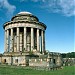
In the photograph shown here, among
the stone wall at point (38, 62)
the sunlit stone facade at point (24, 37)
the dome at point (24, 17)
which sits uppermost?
the dome at point (24, 17)

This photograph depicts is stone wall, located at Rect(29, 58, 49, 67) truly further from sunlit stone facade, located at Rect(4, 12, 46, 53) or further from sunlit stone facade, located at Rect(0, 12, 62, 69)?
sunlit stone facade, located at Rect(4, 12, 46, 53)

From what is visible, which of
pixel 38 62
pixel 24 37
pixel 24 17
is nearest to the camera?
pixel 38 62

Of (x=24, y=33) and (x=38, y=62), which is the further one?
(x=24, y=33)

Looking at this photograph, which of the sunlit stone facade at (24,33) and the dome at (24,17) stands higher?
the dome at (24,17)

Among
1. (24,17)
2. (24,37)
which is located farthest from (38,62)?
(24,17)

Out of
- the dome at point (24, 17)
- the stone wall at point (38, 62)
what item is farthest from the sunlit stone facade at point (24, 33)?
the stone wall at point (38, 62)

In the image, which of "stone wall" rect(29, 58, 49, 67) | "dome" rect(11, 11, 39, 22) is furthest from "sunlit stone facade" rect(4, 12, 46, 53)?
"stone wall" rect(29, 58, 49, 67)

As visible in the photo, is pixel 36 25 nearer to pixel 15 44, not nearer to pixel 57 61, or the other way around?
pixel 15 44

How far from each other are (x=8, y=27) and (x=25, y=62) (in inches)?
632

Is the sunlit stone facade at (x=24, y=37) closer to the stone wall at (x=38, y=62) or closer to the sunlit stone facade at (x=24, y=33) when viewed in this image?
the sunlit stone facade at (x=24, y=33)

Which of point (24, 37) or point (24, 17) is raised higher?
point (24, 17)

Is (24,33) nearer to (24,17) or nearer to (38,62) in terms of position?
(24,17)

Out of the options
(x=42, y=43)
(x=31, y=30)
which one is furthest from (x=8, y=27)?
(x=42, y=43)

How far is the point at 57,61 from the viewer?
161ft
